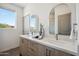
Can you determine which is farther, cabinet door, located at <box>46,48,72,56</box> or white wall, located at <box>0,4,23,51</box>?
white wall, located at <box>0,4,23,51</box>

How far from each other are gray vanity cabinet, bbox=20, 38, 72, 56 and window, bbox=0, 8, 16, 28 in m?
0.34

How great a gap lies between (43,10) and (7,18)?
636 millimetres

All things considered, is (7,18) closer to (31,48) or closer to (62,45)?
(31,48)

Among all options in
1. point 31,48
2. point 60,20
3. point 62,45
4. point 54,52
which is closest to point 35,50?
point 31,48

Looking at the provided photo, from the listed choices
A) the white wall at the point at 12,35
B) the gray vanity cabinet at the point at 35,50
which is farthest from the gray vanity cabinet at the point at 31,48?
the white wall at the point at 12,35

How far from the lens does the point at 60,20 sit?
4.32ft

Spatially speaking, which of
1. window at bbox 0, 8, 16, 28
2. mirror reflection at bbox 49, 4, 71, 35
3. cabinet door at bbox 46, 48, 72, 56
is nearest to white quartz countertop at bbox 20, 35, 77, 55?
cabinet door at bbox 46, 48, 72, 56

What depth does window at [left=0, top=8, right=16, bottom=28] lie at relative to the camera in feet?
4.22

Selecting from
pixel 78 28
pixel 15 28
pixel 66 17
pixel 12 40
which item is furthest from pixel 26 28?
pixel 78 28

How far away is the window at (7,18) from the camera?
128cm

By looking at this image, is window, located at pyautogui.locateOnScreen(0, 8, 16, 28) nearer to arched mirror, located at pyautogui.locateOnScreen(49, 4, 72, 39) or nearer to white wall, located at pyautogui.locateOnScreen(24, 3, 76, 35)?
white wall, located at pyautogui.locateOnScreen(24, 3, 76, 35)

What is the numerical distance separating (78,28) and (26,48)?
37.6 inches

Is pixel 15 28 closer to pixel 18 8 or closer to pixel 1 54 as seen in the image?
pixel 18 8

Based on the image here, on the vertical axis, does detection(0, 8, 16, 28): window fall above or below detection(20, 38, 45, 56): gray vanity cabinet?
above
